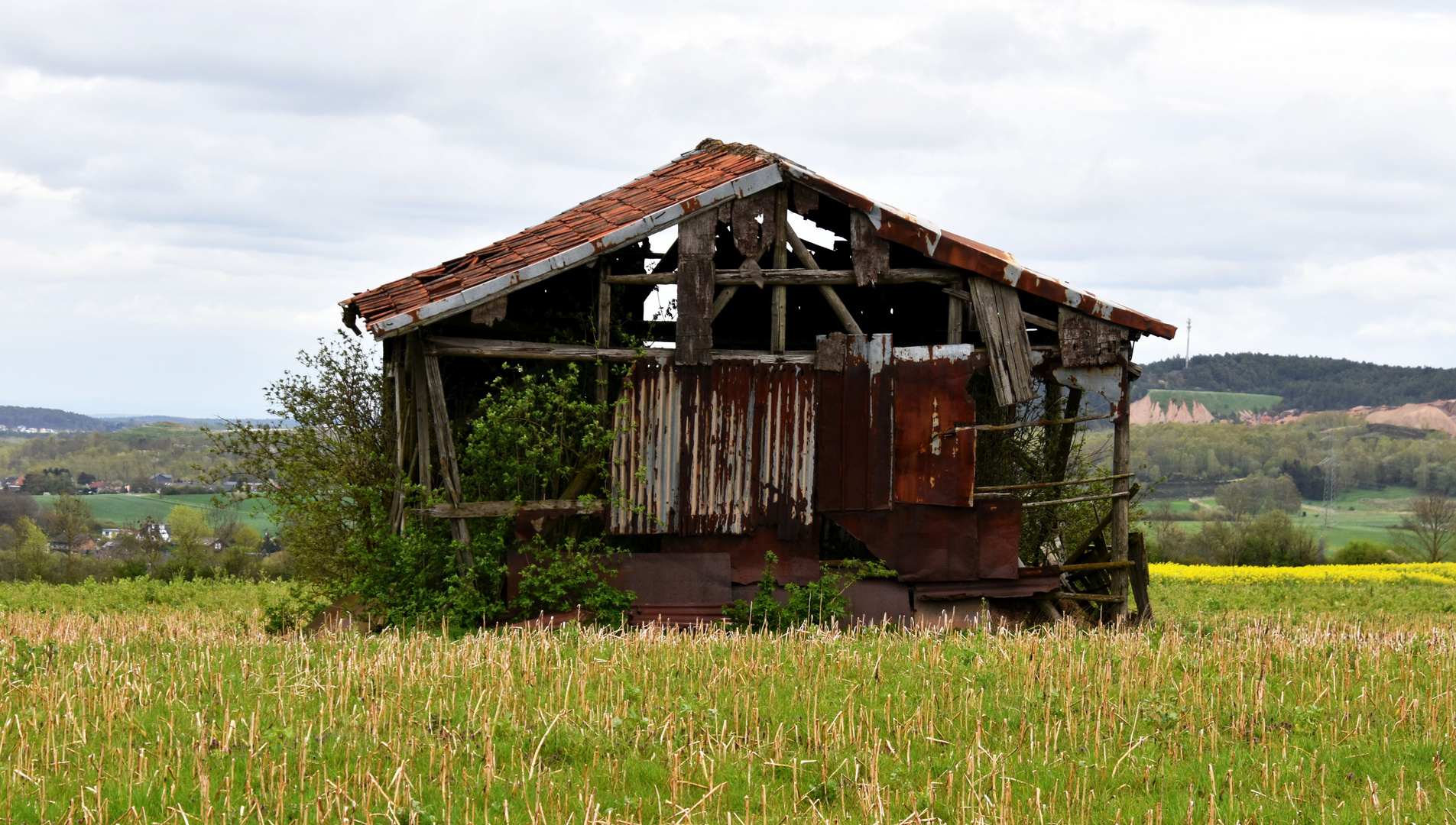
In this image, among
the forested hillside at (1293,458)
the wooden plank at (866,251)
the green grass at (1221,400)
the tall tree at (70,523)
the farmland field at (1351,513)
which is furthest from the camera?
the green grass at (1221,400)

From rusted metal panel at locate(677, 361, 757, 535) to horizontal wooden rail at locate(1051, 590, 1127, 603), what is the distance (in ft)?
13.5

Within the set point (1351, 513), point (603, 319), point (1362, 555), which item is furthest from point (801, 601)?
point (1351, 513)

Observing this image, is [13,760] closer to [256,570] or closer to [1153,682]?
[1153,682]

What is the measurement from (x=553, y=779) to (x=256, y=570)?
31.3 m

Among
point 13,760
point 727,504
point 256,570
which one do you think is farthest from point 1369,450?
point 13,760

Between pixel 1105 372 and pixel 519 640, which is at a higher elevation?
pixel 1105 372

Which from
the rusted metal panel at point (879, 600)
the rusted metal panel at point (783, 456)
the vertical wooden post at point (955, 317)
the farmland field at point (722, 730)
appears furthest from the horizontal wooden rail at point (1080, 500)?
the farmland field at point (722, 730)

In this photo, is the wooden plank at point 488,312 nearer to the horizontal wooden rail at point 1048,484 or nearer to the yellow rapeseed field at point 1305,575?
the horizontal wooden rail at point 1048,484

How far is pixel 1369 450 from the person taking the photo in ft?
390

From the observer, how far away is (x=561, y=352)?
13664 millimetres

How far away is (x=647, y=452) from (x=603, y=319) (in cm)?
168

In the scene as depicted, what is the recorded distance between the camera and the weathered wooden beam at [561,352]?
44.1ft

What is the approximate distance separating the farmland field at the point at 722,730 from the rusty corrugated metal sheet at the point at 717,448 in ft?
8.40

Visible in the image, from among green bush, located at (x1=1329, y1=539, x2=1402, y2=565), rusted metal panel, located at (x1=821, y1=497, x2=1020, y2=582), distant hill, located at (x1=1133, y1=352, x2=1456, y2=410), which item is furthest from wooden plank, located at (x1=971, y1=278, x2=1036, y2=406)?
distant hill, located at (x1=1133, y1=352, x2=1456, y2=410)
